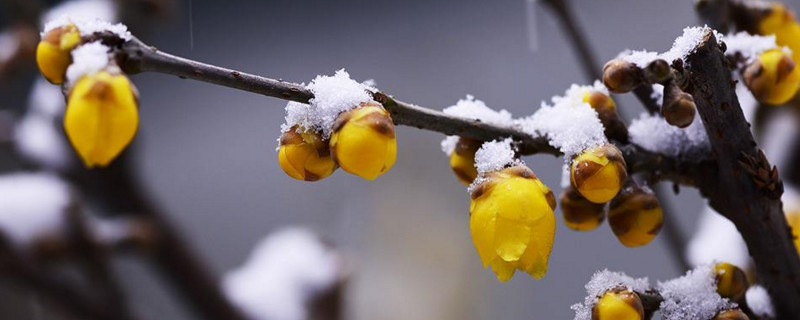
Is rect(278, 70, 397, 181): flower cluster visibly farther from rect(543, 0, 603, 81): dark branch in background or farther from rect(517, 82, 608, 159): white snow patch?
rect(543, 0, 603, 81): dark branch in background

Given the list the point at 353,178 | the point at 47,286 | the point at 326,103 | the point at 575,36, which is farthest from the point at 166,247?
the point at 353,178

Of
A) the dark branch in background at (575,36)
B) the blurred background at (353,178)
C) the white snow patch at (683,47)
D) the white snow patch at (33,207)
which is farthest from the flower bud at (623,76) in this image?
the blurred background at (353,178)

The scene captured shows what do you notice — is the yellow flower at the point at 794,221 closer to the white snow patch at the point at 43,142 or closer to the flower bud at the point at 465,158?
the flower bud at the point at 465,158

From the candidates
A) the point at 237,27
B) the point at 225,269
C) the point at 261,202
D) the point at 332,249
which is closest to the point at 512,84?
the point at 332,249

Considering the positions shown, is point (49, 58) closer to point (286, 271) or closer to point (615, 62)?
point (615, 62)

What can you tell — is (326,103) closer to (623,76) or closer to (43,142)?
(623,76)
